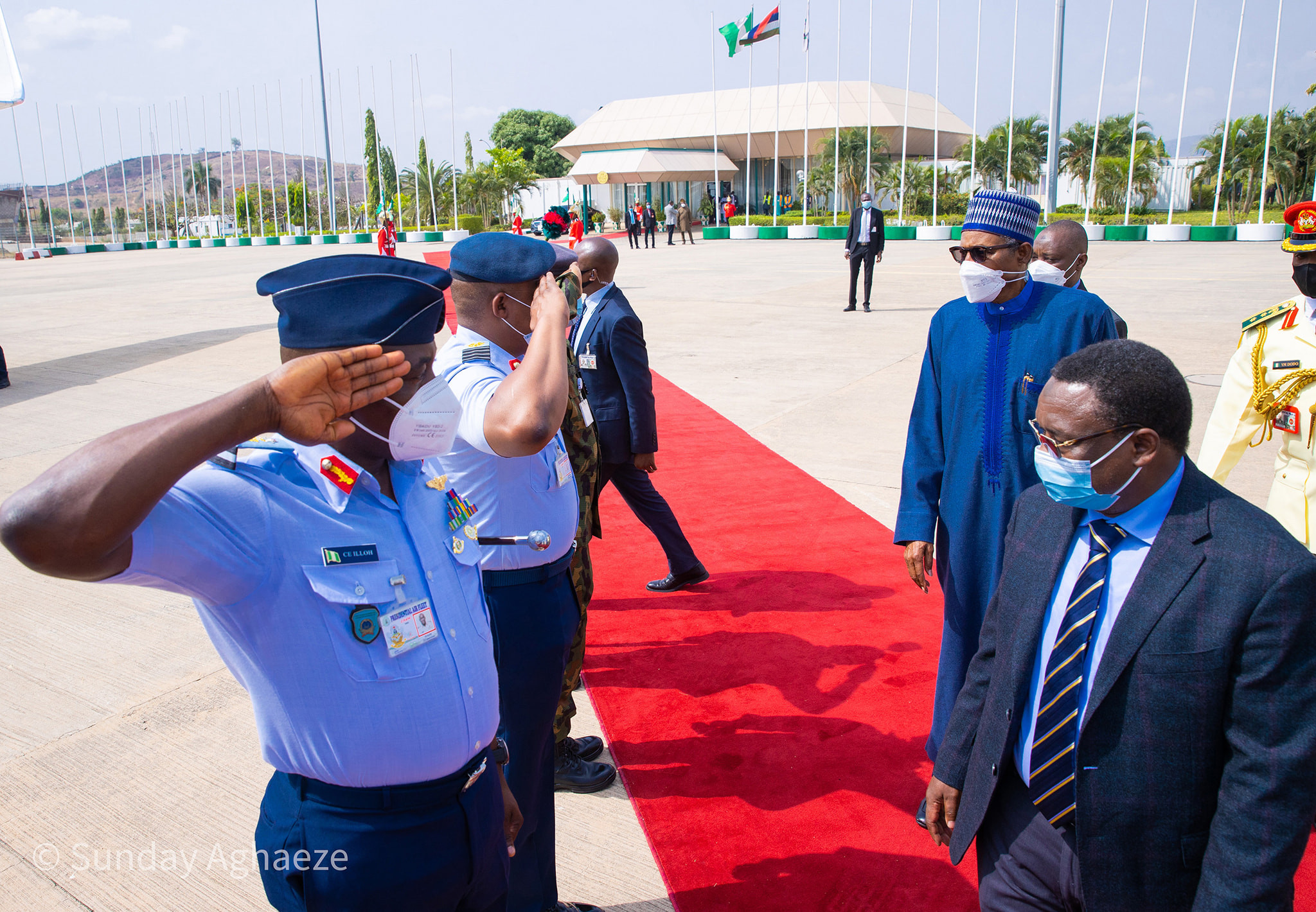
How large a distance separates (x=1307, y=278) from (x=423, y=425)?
312cm

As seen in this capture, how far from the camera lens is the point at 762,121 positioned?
168 ft

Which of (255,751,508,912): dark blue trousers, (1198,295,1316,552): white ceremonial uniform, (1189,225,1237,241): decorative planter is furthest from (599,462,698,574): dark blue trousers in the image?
(1189,225,1237,241): decorative planter

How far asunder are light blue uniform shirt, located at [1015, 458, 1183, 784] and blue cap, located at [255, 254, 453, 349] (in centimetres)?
140

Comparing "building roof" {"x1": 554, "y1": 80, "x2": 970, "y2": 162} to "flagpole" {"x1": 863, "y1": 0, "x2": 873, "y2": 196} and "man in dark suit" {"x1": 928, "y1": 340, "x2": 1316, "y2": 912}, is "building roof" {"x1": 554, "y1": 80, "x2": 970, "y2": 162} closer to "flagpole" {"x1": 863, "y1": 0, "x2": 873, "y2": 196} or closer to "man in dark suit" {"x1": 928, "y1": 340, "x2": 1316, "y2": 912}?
"flagpole" {"x1": 863, "y1": 0, "x2": 873, "y2": 196}

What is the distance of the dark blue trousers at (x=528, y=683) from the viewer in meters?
2.48

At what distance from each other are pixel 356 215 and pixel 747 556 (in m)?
73.2

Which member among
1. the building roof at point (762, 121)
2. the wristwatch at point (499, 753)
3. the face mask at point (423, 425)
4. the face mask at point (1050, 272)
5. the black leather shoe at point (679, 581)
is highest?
the building roof at point (762, 121)

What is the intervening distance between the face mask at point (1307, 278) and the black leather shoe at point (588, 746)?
305cm

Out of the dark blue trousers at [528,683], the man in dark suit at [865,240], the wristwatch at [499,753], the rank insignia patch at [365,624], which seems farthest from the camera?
the man in dark suit at [865,240]

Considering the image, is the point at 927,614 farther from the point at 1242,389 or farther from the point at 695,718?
the point at 1242,389

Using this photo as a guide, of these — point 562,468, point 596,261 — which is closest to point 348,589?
point 562,468

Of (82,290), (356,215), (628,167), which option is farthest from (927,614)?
(356,215)

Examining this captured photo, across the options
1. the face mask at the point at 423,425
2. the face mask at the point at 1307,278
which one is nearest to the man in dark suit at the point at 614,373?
the face mask at the point at 1307,278

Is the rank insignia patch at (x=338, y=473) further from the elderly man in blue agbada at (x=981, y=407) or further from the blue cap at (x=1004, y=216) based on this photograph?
the blue cap at (x=1004, y=216)
